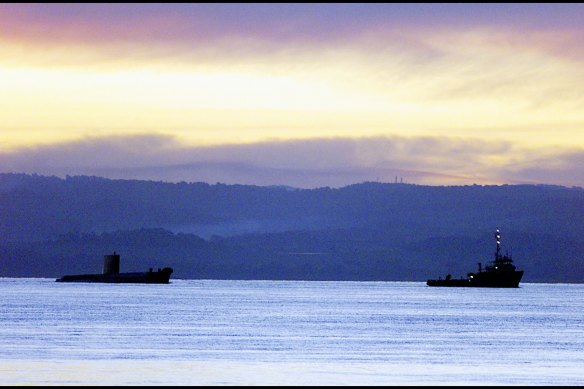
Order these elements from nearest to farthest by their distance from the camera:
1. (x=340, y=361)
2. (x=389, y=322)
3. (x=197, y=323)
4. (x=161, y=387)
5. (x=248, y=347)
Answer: (x=161, y=387), (x=340, y=361), (x=248, y=347), (x=197, y=323), (x=389, y=322)

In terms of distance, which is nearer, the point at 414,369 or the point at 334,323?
the point at 414,369

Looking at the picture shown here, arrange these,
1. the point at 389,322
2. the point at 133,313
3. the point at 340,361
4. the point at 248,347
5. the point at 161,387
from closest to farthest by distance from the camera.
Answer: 1. the point at 161,387
2. the point at 340,361
3. the point at 248,347
4. the point at 389,322
5. the point at 133,313

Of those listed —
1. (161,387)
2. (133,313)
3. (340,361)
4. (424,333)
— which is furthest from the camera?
(133,313)

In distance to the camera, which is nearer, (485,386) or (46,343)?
(485,386)

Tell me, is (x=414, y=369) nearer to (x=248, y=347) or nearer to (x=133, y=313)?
(x=248, y=347)

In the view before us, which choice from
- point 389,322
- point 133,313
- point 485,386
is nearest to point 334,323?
point 389,322

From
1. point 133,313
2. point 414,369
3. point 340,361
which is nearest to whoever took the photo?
point 414,369

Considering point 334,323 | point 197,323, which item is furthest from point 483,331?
point 197,323

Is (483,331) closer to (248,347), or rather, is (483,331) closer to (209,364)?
(248,347)
